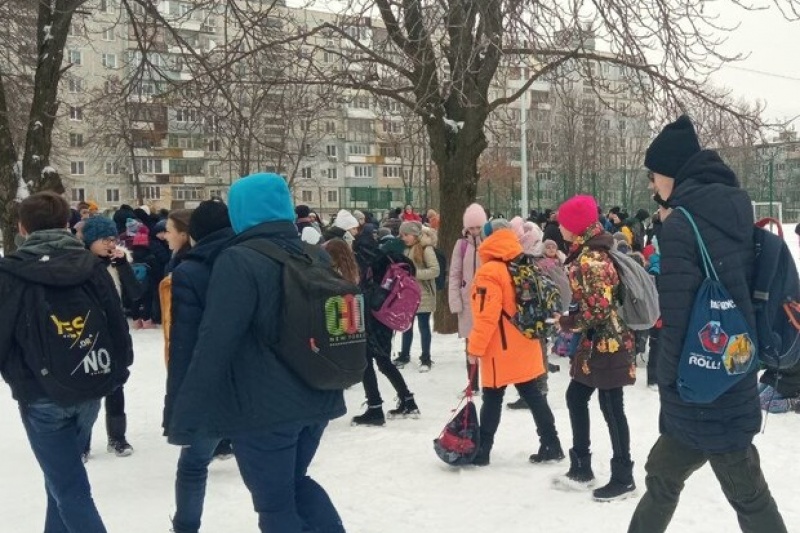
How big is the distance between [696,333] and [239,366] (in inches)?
71.1

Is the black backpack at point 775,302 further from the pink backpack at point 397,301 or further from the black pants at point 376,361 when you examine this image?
the black pants at point 376,361

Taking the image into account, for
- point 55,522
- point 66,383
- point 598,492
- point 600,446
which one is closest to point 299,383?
point 66,383

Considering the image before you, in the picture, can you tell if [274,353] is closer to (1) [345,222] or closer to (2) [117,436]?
(2) [117,436]

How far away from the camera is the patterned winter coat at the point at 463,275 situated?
26.1 ft

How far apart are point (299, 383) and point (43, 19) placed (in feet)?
34.4

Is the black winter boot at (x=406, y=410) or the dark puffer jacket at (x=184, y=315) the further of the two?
the black winter boot at (x=406, y=410)

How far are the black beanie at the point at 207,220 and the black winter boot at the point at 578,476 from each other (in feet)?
8.81

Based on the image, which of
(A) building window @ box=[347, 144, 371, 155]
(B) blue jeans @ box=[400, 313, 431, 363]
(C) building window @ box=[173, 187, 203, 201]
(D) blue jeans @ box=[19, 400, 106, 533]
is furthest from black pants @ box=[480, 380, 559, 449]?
(A) building window @ box=[347, 144, 371, 155]

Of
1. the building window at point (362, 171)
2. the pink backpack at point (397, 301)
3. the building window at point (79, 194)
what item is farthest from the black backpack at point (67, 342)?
the building window at point (362, 171)

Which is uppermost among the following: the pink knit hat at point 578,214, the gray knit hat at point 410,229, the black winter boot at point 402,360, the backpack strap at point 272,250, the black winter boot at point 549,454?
the pink knit hat at point 578,214

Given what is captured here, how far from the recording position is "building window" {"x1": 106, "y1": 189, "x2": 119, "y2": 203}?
56062 mm

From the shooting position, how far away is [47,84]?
11555mm

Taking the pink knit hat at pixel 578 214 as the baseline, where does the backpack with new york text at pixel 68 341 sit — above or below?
below

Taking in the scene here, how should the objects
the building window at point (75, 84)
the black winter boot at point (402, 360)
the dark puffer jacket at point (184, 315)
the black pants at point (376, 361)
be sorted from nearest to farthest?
the dark puffer jacket at point (184, 315)
the black pants at point (376, 361)
the black winter boot at point (402, 360)
the building window at point (75, 84)
